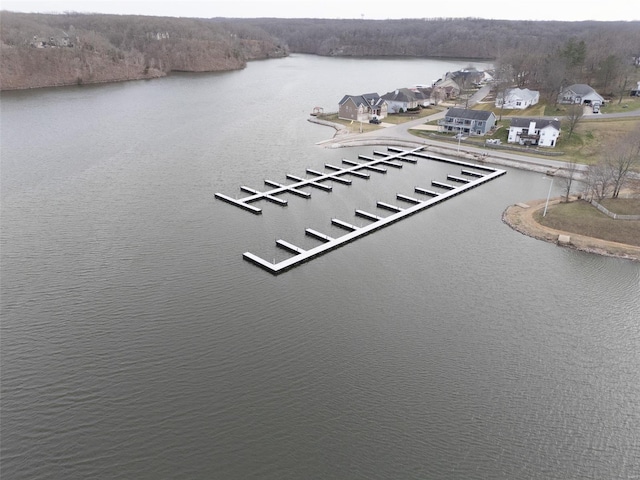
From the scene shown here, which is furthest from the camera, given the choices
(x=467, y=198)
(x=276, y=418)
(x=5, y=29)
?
(x=5, y=29)

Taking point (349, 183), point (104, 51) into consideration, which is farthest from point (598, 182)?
point (104, 51)

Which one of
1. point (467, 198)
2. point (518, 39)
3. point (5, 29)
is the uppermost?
point (518, 39)

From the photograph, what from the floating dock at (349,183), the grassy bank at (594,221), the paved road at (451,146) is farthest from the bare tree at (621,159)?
the floating dock at (349,183)

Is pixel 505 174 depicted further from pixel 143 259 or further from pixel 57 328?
pixel 57 328

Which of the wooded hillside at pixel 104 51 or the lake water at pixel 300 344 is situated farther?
the wooded hillside at pixel 104 51

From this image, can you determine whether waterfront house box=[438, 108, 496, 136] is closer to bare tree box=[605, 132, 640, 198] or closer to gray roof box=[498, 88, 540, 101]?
gray roof box=[498, 88, 540, 101]

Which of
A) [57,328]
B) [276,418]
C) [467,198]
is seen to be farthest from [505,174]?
[57,328]

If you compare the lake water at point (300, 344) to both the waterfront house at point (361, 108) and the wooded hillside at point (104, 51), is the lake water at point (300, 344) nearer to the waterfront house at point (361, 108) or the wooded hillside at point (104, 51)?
the waterfront house at point (361, 108)
